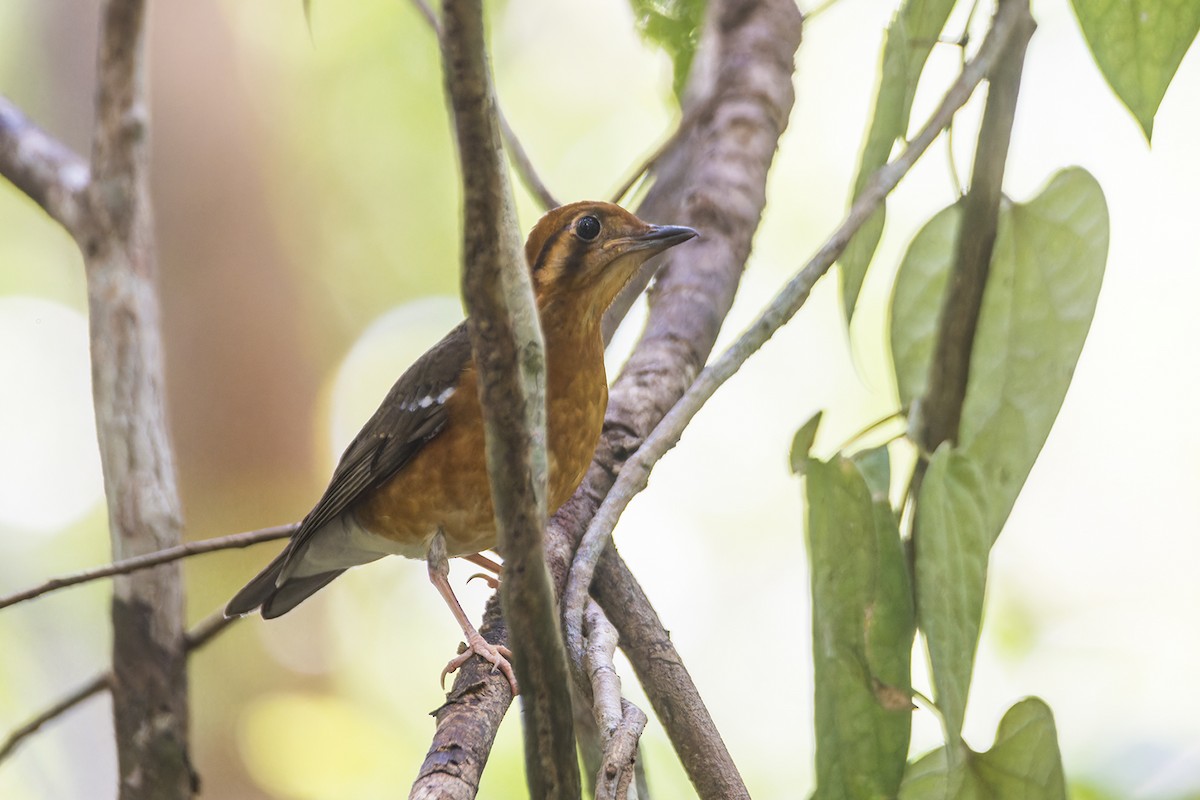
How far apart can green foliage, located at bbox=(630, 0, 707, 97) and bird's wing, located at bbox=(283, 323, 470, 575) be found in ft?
4.81

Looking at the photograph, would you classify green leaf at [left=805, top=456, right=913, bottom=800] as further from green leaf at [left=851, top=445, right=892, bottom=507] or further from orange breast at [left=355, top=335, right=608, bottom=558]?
orange breast at [left=355, top=335, right=608, bottom=558]

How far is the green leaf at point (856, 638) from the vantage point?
222 centimetres

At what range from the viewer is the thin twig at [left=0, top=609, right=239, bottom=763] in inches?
109

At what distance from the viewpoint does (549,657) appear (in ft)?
5.23

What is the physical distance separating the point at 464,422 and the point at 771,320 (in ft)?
4.04

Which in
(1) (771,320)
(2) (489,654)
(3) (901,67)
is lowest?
(2) (489,654)

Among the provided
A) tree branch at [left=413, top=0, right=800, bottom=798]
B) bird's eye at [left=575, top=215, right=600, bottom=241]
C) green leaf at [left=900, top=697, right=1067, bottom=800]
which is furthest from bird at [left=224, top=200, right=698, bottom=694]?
green leaf at [left=900, top=697, right=1067, bottom=800]

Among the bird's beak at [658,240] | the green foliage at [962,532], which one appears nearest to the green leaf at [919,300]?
the green foliage at [962,532]

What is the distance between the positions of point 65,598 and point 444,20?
25.0 feet

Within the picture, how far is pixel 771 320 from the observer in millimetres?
2475

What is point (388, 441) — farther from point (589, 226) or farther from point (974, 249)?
point (974, 249)

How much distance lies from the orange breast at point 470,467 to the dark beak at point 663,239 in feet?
1.01

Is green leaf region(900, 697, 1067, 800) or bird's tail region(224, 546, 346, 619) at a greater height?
bird's tail region(224, 546, 346, 619)

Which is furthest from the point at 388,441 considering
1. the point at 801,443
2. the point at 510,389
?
the point at 510,389
